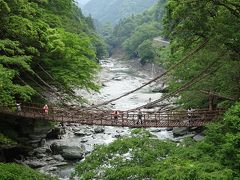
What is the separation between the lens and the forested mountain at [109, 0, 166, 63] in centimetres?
7112

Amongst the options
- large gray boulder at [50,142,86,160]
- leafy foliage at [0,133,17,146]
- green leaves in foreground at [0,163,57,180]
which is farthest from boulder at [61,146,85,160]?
green leaves in foreground at [0,163,57,180]

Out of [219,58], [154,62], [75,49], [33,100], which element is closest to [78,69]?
[75,49]

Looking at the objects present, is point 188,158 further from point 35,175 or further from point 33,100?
point 33,100

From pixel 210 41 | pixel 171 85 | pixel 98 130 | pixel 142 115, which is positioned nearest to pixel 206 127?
pixel 210 41

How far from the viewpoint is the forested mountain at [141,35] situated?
233ft

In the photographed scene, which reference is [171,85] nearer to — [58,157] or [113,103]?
[58,157]

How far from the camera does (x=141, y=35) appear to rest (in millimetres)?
84125

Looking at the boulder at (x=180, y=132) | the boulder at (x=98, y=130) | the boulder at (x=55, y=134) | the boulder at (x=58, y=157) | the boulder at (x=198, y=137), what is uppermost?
the boulder at (x=198, y=137)

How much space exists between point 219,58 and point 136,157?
7.90 m

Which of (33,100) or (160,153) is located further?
(33,100)

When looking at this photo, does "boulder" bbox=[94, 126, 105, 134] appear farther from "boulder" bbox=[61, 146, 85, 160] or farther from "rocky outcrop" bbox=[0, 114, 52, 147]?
"rocky outcrop" bbox=[0, 114, 52, 147]

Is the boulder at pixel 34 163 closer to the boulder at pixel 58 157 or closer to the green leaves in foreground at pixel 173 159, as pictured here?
the boulder at pixel 58 157

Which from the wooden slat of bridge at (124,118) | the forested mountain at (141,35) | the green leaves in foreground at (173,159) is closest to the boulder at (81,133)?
the wooden slat of bridge at (124,118)

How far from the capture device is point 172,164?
421 inches
